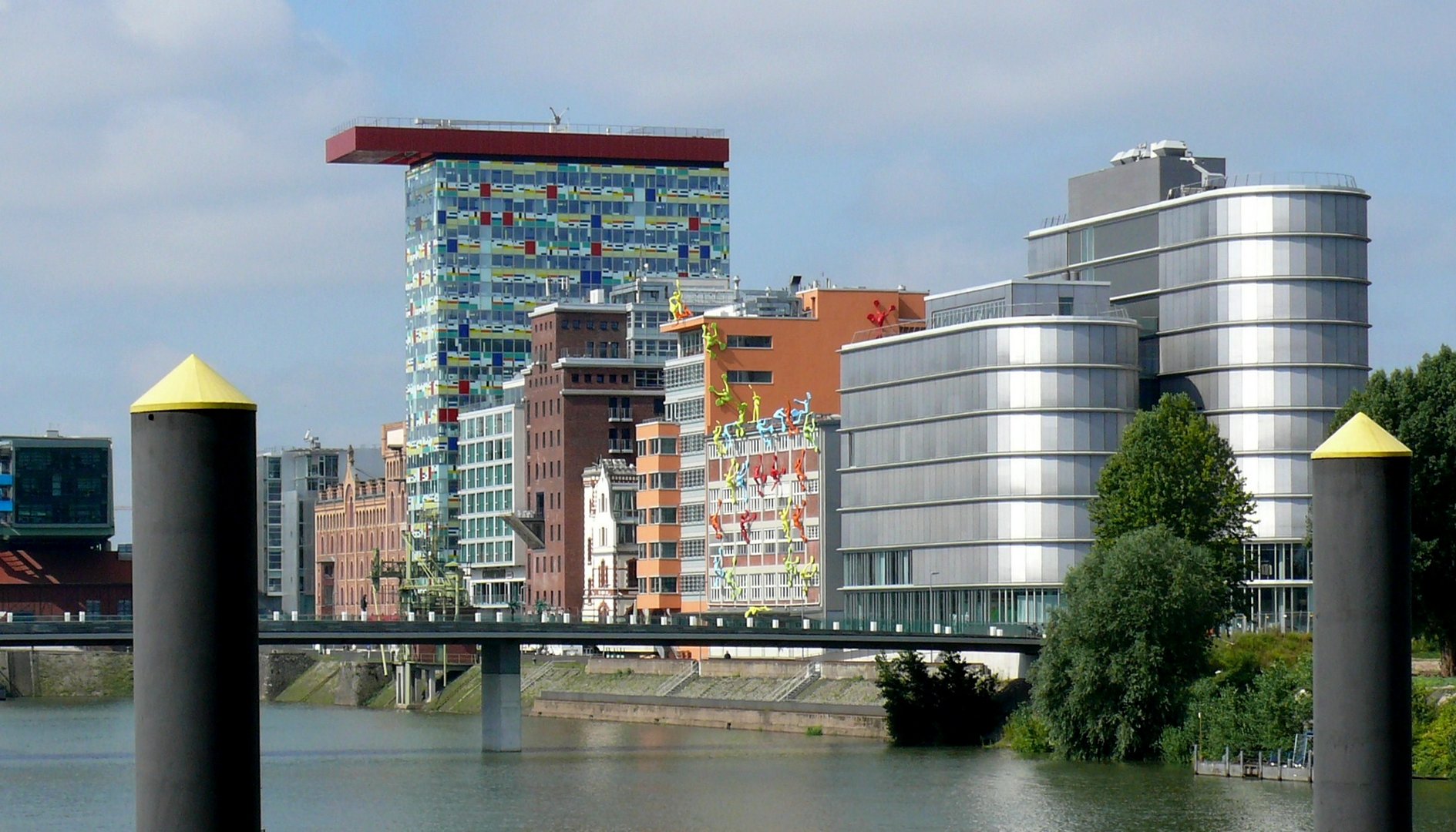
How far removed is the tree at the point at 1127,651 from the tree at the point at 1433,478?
7964 mm

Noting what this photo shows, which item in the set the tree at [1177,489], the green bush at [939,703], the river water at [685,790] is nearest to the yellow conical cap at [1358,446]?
the river water at [685,790]

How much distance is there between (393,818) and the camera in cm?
7112

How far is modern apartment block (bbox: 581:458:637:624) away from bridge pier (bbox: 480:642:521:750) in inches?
2838

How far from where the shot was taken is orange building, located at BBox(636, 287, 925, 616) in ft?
504

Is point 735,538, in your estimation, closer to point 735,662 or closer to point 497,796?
point 735,662

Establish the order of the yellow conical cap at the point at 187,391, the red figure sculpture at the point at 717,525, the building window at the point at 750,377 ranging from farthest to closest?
the building window at the point at 750,377 → the red figure sculpture at the point at 717,525 → the yellow conical cap at the point at 187,391

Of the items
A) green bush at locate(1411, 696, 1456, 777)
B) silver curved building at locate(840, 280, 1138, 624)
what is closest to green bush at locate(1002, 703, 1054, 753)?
green bush at locate(1411, 696, 1456, 777)

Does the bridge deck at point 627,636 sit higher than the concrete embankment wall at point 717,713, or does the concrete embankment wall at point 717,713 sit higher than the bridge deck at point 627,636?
the bridge deck at point 627,636

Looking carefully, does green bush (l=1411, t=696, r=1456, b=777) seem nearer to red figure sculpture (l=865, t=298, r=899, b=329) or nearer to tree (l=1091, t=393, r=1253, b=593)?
tree (l=1091, t=393, r=1253, b=593)

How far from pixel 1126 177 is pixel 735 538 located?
40630mm

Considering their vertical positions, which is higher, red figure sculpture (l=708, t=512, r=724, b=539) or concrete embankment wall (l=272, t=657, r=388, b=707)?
red figure sculpture (l=708, t=512, r=724, b=539)

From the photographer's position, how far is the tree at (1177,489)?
104m

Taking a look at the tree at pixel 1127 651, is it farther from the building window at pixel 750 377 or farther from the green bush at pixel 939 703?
the building window at pixel 750 377

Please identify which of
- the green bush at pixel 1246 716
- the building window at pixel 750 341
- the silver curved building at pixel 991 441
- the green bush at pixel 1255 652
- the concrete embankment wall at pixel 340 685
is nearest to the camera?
the green bush at pixel 1246 716
